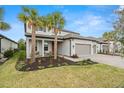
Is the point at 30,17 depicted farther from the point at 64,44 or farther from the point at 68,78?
the point at 68,78

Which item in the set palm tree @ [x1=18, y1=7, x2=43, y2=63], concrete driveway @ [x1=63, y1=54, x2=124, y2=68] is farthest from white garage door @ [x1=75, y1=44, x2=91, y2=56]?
palm tree @ [x1=18, y1=7, x2=43, y2=63]

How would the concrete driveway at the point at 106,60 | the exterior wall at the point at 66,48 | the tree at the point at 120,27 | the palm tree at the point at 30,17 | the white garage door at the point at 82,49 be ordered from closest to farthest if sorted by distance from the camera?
the tree at the point at 120,27
the concrete driveway at the point at 106,60
the palm tree at the point at 30,17
the white garage door at the point at 82,49
the exterior wall at the point at 66,48

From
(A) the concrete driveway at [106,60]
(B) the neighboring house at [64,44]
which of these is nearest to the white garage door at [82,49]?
(B) the neighboring house at [64,44]

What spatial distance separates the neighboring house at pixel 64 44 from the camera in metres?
13.2

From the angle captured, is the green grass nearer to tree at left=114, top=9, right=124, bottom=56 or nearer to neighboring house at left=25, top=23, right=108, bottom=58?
tree at left=114, top=9, right=124, bottom=56

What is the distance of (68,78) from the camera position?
8039 mm

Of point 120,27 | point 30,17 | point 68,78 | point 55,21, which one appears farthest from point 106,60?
point 120,27

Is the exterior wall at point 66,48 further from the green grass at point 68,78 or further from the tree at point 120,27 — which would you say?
the tree at point 120,27

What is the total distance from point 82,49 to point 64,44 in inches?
79.3

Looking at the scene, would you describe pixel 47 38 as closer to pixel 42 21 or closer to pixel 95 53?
pixel 42 21

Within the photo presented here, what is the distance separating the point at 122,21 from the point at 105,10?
11.8 feet

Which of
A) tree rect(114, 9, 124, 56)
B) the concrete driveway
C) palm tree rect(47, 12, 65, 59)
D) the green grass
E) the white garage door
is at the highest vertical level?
palm tree rect(47, 12, 65, 59)

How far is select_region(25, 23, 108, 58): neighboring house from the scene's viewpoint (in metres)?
13.2

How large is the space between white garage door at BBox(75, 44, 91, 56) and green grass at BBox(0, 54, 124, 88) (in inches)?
136
